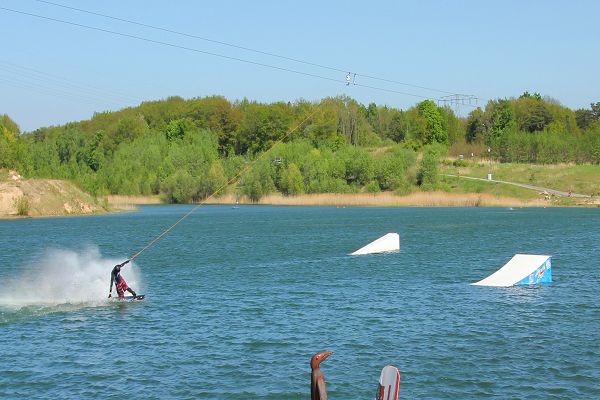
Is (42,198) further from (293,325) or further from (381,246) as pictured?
(293,325)

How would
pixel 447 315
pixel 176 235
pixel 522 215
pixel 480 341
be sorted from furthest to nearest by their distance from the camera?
pixel 522 215 → pixel 176 235 → pixel 447 315 → pixel 480 341

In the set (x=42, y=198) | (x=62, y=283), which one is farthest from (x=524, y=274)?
(x=42, y=198)

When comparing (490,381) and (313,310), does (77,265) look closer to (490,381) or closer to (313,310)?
(313,310)

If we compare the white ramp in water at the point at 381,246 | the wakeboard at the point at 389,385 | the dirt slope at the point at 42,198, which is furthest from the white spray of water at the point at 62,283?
the dirt slope at the point at 42,198

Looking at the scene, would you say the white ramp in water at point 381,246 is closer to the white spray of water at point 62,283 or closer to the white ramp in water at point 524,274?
the white spray of water at point 62,283

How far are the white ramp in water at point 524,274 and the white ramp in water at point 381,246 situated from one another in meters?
23.6

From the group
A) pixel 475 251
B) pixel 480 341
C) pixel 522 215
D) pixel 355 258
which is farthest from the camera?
pixel 522 215

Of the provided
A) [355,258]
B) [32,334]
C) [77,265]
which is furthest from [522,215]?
[32,334]

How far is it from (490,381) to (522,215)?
120 metres

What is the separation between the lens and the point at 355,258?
238 feet

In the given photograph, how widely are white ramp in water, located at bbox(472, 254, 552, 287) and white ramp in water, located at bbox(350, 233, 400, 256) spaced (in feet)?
77.3

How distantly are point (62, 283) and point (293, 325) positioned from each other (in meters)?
20.8

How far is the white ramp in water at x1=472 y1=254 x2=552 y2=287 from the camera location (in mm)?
52375

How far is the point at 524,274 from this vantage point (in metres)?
52.9
